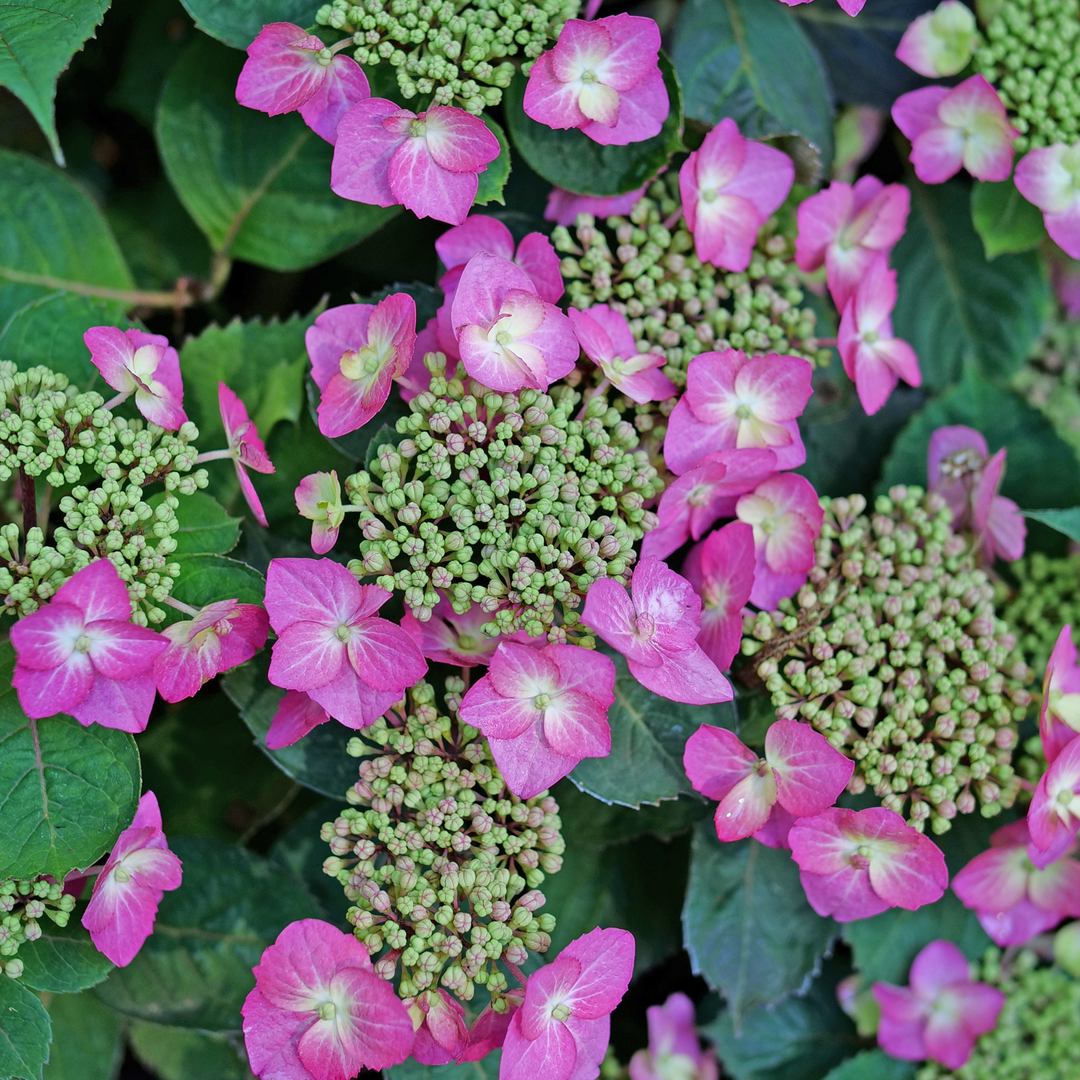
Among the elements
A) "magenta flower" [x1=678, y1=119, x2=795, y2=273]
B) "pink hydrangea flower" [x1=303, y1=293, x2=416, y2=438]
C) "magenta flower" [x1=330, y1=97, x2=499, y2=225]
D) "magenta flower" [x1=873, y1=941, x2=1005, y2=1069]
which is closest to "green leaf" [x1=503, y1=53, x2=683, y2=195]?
"magenta flower" [x1=678, y1=119, x2=795, y2=273]

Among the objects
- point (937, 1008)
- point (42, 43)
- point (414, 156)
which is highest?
point (42, 43)

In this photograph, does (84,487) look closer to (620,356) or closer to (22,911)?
(22,911)

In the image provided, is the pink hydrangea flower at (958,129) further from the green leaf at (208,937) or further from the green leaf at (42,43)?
the green leaf at (208,937)

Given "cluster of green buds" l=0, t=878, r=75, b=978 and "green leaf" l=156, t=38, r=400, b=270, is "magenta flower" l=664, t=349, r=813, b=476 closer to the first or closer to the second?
"green leaf" l=156, t=38, r=400, b=270

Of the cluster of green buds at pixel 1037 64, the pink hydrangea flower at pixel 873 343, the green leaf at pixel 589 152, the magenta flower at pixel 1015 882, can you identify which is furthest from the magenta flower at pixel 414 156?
the magenta flower at pixel 1015 882

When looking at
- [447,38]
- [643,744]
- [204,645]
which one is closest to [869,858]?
[643,744]

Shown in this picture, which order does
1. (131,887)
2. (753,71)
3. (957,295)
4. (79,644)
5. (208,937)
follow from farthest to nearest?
(957,295)
(753,71)
(208,937)
(131,887)
(79,644)
